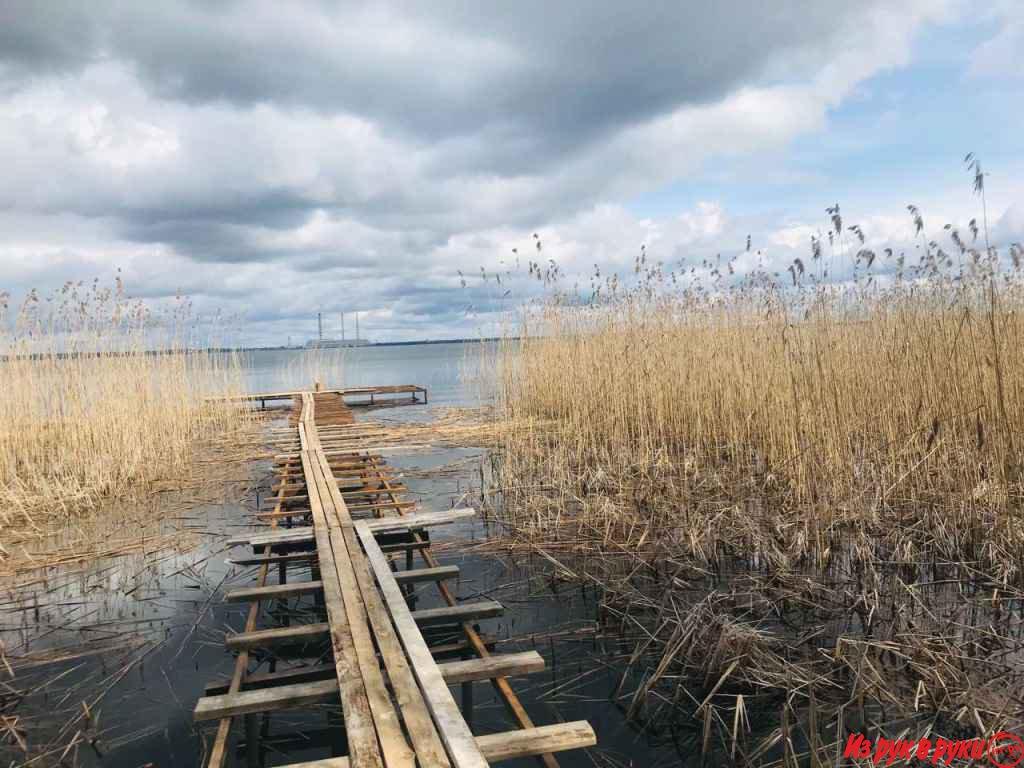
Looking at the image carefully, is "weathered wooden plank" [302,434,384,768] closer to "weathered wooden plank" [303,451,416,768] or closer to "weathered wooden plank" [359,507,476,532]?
"weathered wooden plank" [303,451,416,768]

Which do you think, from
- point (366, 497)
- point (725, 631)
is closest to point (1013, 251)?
point (725, 631)

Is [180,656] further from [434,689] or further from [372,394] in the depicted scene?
[372,394]

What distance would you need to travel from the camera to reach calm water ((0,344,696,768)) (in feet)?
7.13

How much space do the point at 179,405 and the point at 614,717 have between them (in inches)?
276

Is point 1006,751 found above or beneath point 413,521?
beneath

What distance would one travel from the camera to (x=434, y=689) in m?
1.77

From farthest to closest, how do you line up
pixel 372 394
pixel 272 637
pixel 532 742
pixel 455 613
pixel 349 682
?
pixel 372 394
pixel 455 613
pixel 272 637
pixel 349 682
pixel 532 742

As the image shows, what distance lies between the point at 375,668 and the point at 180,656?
1334 mm

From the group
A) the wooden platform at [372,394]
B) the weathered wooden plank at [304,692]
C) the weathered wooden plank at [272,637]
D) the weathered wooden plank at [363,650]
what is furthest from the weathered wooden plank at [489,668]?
the wooden platform at [372,394]

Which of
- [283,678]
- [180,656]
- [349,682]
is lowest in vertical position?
[180,656]

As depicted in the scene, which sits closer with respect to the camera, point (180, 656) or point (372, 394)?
point (180, 656)

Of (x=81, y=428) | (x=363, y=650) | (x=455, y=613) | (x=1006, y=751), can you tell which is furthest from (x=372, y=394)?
(x=1006, y=751)

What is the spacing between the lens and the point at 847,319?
4512 mm

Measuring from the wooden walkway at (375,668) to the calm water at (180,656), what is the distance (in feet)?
0.57
